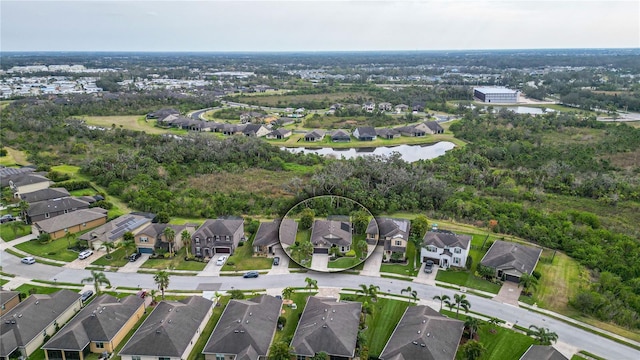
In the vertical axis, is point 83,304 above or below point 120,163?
below

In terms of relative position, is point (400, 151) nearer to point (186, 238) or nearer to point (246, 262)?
point (246, 262)

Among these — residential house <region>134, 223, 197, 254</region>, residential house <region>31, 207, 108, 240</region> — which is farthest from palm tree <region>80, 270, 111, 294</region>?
residential house <region>31, 207, 108, 240</region>

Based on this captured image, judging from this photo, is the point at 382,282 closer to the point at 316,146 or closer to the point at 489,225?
the point at 489,225

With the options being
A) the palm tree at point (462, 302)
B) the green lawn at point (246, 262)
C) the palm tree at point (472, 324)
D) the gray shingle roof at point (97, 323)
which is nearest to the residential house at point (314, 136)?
the green lawn at point (246, 262)

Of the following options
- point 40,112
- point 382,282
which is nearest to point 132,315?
point 382,282

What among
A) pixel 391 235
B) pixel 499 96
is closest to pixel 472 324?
pixel 391 235

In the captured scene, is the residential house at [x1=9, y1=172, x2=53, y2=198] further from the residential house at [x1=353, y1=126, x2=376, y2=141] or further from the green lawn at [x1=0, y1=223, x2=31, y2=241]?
the residential house at [x1=353, y1=126, x2=376, y2=141]

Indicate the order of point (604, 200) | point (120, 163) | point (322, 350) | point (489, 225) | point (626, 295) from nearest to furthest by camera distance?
point (322, 350) → point (626, 295) → point (489, 225) → point (604, 200) → point (120, 163)

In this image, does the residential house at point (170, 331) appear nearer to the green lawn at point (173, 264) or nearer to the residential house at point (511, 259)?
the green lawn at point (173, 264)
